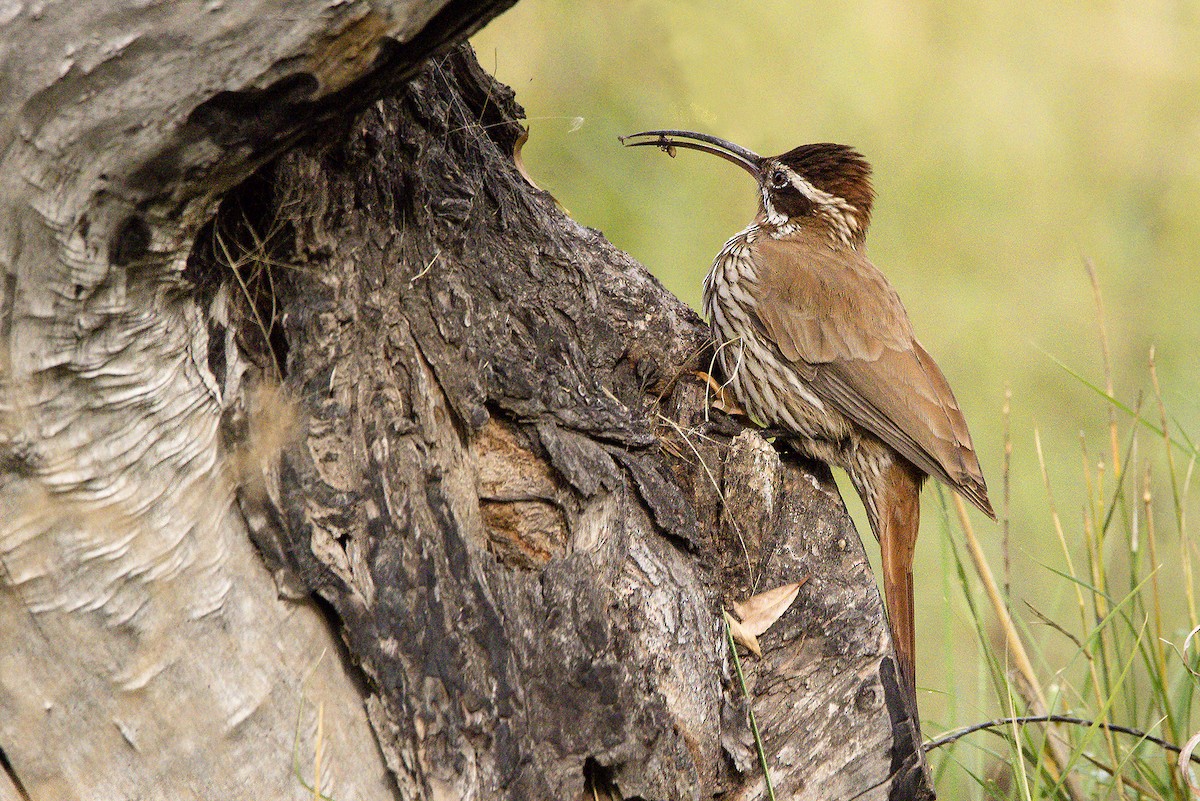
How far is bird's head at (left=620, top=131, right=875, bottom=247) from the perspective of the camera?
4074mm

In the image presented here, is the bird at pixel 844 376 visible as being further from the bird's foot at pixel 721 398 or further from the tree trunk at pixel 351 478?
the tree trunk at pixel 351 478

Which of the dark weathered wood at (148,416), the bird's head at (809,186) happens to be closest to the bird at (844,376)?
the bird's head at (809,186)

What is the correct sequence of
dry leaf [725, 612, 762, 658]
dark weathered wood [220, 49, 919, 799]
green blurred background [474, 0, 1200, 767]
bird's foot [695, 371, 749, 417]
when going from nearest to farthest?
dark weathered wood [220, 49, 919, 799]
dry leaf [725, 612, 762, 658]
bird's foot [695, 371, 749, 417]
green blurred background [474, 0, 1200, 767]

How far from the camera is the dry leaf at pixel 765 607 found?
8.16ft

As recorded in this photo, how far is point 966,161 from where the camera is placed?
5.82 meters

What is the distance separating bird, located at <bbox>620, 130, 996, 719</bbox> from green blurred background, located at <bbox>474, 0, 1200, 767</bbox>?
1471mm

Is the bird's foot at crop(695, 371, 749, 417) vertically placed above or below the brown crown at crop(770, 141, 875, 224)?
below

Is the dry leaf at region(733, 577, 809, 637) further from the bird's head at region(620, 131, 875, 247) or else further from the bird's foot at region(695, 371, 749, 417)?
the bird's head at region(620, 131, 875, 247)

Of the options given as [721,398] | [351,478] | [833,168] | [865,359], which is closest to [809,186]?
[833,168]

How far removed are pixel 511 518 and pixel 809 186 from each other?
2.27m

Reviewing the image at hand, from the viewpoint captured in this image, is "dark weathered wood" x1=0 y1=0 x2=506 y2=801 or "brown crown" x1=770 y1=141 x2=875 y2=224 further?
"brown crown" x1=770 y1=141 x2=875 y2=224

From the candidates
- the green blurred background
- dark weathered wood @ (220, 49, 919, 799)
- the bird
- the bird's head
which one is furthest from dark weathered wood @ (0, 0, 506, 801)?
the green blurred background

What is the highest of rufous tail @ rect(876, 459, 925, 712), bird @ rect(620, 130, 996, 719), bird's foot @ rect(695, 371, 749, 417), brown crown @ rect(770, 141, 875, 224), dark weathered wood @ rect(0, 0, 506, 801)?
dark weathered wood @ rect(0, 0, 506, 801)

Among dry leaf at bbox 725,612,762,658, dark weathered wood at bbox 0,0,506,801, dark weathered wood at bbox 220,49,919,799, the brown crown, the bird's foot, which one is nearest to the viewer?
dark weathered wood at bbox 0,0,506,801
